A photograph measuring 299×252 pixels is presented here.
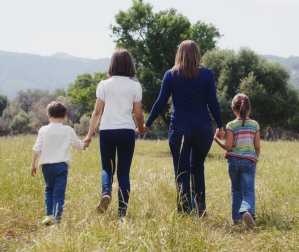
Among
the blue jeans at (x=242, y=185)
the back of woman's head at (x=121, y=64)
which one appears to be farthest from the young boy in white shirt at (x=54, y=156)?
the blue jeans at (x=242, y=185)

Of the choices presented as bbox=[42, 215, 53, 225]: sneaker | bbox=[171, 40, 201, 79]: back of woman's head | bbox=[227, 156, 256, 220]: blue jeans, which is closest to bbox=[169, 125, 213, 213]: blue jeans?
bbox=[227, 156, 256, 220]: blue jeans

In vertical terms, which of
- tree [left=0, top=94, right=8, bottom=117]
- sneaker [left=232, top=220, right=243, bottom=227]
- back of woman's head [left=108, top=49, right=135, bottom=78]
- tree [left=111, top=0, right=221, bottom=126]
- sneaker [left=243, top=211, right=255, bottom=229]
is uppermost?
tree [left=111, top=0, right=221, bottom=126]

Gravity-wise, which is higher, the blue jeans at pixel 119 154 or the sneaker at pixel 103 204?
the blue jeans at pixel 119 154

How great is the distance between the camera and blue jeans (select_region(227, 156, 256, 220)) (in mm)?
3393

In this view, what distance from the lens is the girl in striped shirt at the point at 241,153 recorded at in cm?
353

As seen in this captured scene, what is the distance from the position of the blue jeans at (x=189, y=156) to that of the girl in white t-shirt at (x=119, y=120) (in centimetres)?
59

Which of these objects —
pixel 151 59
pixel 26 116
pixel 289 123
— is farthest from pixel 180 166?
pixel 26 116

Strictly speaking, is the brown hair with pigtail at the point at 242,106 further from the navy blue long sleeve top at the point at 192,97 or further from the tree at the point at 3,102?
the tree at the point at 3,102

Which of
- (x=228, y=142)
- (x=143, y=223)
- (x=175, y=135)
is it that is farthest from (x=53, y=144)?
(x=228, y=142)

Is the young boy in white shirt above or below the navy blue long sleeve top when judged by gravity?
below

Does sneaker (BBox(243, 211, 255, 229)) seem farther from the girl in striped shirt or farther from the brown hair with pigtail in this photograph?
the brown hair with pigtail

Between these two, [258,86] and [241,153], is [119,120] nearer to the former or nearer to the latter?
[241,153]

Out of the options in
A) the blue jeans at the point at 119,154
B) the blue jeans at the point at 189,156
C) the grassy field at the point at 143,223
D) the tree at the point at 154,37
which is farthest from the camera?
the tree at the point at 154,37

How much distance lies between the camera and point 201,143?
3.48 meters
